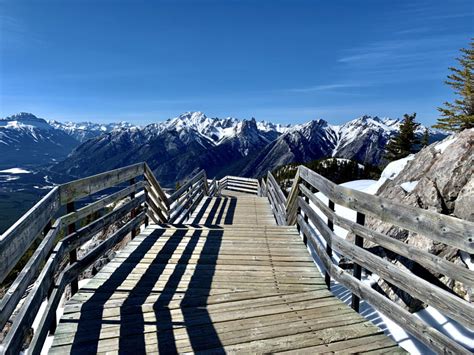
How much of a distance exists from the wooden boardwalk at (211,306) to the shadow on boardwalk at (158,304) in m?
0.01

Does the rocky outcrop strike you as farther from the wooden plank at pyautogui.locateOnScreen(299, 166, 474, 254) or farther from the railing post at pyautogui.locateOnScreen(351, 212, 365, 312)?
the wooden plank at pyautogui.locateOnScreen(299, 166, 474, 254)

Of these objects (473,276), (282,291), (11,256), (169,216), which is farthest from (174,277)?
(169,216)

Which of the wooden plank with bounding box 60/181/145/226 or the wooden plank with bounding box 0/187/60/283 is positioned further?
the wooden plank with bounding box 60/181/145/226

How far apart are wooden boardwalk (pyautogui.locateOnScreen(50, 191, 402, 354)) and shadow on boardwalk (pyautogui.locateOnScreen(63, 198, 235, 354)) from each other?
1 cm

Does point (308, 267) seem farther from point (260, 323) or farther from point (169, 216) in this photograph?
point (169, 216)

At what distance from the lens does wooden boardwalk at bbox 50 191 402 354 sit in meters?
3.67

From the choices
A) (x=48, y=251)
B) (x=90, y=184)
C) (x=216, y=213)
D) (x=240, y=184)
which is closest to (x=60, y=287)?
(x=48, y=251)

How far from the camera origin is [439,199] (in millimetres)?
8992

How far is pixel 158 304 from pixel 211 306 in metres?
0.72

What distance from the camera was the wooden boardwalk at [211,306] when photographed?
3.67 metres

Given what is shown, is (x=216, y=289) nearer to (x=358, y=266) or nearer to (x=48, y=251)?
(x=358, y=266)

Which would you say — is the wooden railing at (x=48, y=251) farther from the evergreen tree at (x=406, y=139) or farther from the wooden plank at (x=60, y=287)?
the evergreen tree at (x=406, y=139)

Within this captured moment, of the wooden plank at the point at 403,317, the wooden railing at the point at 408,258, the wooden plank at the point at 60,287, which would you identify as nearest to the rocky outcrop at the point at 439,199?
the wooden plank at the point at 403,317

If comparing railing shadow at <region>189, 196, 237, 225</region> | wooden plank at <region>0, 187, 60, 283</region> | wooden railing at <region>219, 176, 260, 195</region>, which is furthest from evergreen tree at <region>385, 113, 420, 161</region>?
wooden plank at <region>0, 187, 60, 283</region>
